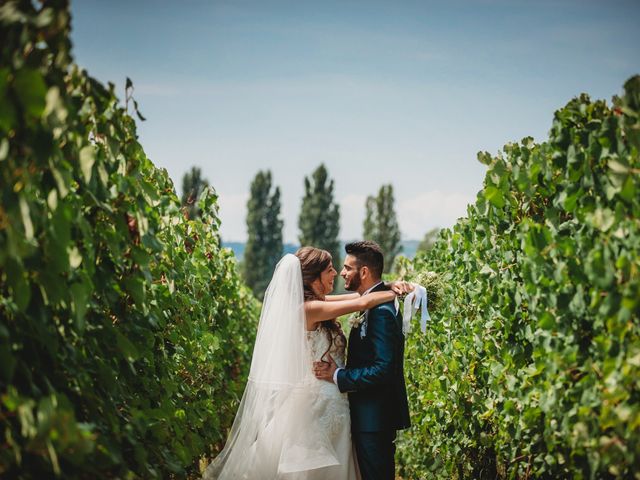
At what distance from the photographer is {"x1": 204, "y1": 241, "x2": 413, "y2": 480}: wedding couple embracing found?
429 centimetres

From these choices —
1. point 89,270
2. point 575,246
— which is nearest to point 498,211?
point 575,246

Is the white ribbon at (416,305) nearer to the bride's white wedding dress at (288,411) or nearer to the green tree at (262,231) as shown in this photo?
the bride's white wedding dress at (288,411)

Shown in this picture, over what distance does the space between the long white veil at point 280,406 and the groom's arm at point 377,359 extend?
30 centimetres

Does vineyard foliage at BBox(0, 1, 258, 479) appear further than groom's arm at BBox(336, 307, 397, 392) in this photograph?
No

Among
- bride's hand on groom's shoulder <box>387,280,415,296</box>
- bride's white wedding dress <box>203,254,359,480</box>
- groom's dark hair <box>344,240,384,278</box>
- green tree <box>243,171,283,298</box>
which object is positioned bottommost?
bride's white wedding dress <box>203,254,359,480</box>

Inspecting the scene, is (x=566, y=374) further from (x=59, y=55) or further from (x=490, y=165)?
(x=59, y=55)

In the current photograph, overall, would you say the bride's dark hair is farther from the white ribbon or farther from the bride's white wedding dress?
the white ribbon

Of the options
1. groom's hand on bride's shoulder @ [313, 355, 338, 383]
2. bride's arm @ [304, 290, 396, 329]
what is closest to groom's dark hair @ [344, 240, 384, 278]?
bride's arm @ [304, 290, 396, 329]

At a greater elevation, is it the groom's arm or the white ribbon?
the white ribbon

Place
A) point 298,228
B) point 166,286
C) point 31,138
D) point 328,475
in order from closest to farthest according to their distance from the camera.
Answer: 1. point 31,138
2. point 166,286
3. point 328,475
4. point 298,228

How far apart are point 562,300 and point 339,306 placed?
6.70 feet

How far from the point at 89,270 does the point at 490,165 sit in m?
2.43

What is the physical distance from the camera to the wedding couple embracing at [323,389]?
429 centimetres

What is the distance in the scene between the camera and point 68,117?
2088 millimetres
